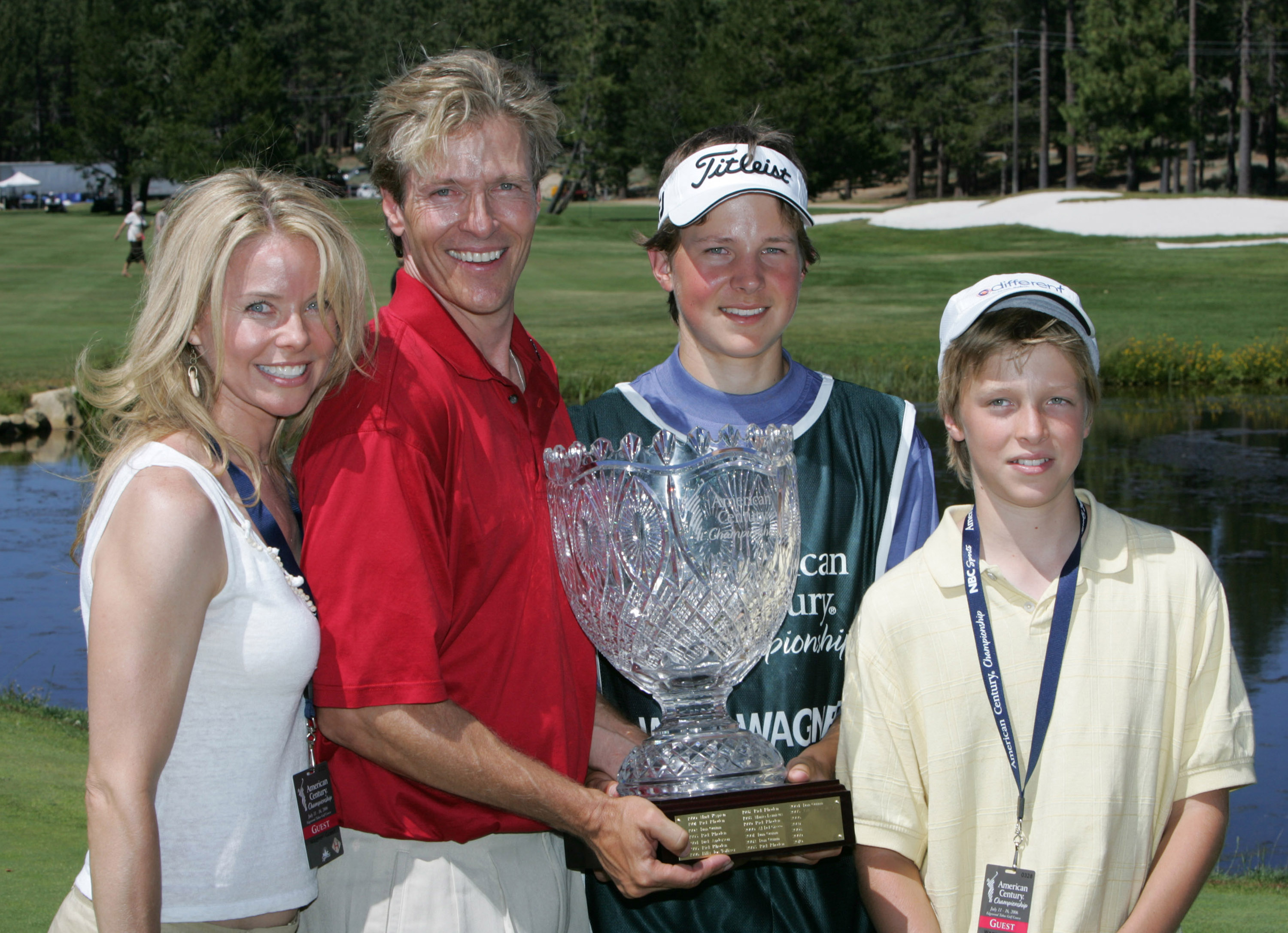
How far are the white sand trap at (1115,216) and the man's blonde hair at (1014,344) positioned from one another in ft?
117

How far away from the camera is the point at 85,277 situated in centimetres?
2675

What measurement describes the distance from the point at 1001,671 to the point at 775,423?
0.72 meters

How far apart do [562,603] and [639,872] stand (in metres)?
0.54

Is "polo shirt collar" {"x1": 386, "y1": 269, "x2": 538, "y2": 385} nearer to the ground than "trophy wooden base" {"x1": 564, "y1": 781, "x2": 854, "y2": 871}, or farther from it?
farther from it

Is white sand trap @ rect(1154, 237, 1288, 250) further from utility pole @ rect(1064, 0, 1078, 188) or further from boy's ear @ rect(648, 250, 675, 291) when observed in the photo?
boy's ear @ rect(648, 250, 675, 291)

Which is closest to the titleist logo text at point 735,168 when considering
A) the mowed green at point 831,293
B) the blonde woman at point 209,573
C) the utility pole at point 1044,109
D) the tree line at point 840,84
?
the blonde woman at point 209,573

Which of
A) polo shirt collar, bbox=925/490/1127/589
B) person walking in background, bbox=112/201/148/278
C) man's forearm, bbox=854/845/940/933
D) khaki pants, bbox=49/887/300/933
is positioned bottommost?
man's forearm, bbox=854/845/940/933

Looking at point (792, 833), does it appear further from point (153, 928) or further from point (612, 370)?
point (612, 370)

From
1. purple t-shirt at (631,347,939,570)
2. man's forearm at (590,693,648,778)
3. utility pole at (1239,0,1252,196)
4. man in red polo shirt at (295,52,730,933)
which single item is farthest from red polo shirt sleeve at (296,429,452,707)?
utility pole at (1239,0,1252,196)

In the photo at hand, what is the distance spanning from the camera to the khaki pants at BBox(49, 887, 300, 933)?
2055 mm

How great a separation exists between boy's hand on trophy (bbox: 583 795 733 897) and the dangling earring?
38.6 inches

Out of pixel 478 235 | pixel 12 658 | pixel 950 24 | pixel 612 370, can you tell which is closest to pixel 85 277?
pixel 612 370

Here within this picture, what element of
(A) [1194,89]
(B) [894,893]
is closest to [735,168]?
(B) [894,893]

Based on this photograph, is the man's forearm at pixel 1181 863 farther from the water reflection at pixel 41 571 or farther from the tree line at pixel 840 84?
the tree line at pixel 840 84
